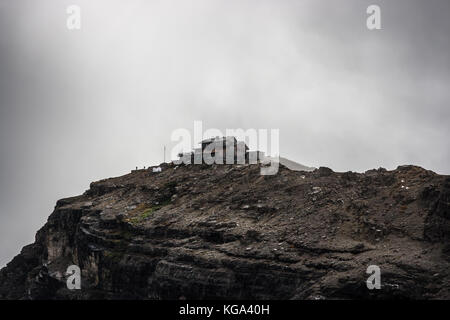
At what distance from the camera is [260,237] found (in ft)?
147

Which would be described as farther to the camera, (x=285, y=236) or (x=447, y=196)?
(x=285, y=236)

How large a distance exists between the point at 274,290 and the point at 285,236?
14.7 feet

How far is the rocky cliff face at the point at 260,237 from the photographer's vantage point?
38219mm

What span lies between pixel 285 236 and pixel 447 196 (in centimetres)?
1173

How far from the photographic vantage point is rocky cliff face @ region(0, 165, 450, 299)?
38.2m

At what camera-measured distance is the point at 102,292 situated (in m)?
54.3

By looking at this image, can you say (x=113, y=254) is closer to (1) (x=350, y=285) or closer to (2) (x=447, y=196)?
(1) (x=350, y=285)
